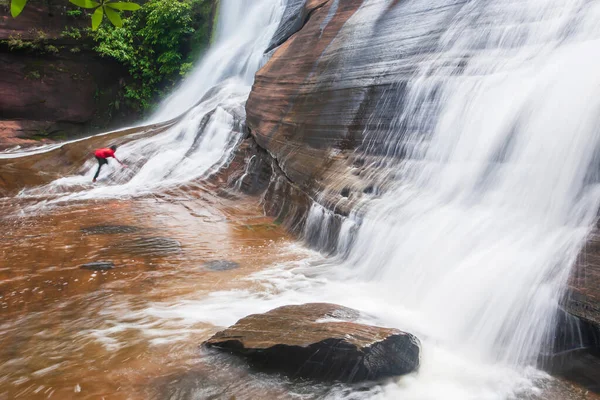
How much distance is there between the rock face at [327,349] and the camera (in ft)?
9.85

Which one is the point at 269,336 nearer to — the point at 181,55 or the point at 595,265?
the point at 595,265

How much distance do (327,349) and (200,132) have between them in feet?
29.9

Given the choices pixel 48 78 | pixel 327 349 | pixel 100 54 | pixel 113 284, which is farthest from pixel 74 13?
pixel 327 349

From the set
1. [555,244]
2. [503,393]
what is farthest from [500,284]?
[503,393]

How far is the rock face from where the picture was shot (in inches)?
118

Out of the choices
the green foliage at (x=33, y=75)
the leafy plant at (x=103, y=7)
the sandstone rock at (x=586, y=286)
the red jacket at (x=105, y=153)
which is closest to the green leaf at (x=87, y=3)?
the leafy plant at (x=103, y=7)

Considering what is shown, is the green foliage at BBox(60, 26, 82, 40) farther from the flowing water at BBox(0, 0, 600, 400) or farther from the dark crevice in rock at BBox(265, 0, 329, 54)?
the flowing water at BBox(0, 0, 600, 400)

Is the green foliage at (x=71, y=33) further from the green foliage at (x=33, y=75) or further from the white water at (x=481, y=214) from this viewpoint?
the white water at (x=481, y=214)

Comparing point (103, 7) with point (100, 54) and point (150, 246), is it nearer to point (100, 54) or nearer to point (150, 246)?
point (150, 246)

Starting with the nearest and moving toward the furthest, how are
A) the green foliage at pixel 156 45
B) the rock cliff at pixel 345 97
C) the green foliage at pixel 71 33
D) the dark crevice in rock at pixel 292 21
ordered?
1. the rock cliff at pixel 345 97
2. the dark crevice in rock at pixel 292 21
3. the green foliage at pixel 71 33
4. the green foliage at pixel 156 45

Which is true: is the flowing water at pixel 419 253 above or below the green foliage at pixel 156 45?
below

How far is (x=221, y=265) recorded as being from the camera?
5621 millimetres

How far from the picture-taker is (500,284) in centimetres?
364

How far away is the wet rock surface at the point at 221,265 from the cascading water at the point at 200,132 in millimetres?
4287
